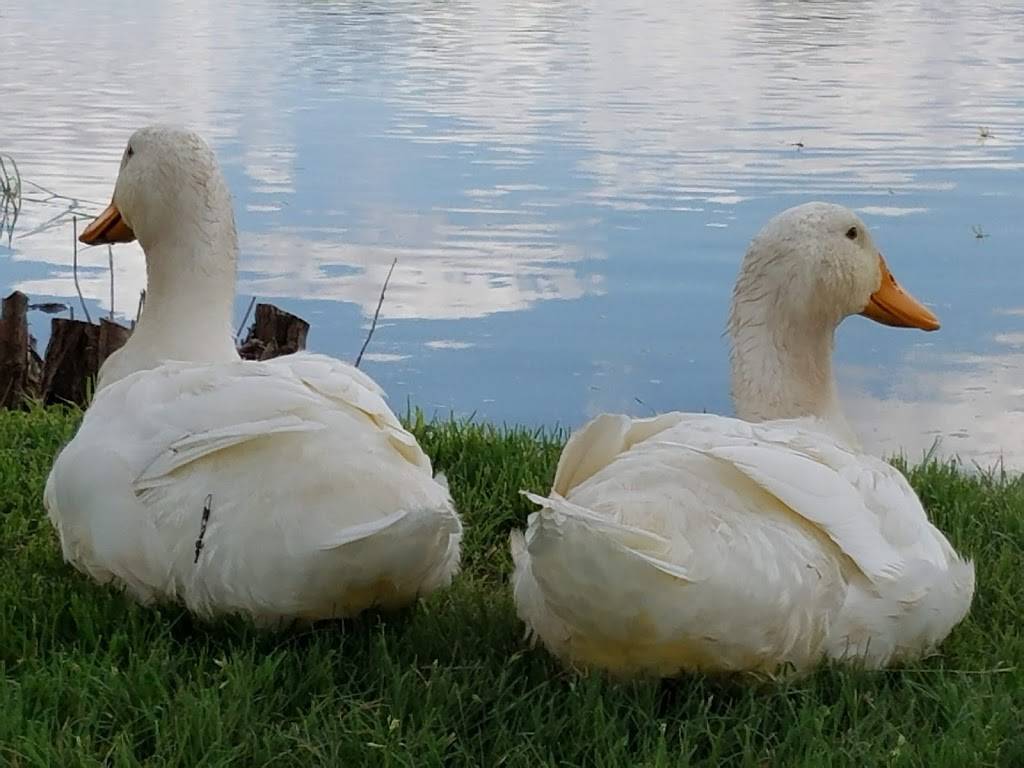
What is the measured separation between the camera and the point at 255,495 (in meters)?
3.48

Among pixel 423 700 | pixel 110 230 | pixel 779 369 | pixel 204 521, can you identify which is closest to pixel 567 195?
pixel 110 230

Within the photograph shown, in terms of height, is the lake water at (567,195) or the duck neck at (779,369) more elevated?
the duck neck at (779,369)

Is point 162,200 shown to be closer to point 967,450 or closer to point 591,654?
point 591,654

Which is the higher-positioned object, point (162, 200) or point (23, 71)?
point (162, 200)

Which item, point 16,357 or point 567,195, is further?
point 567,195

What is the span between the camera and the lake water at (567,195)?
305 inches

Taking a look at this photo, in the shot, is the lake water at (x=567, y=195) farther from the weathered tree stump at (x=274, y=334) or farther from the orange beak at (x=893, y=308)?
the orange beak at (x=893, y=308)

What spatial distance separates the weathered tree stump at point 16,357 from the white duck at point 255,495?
2.72 m

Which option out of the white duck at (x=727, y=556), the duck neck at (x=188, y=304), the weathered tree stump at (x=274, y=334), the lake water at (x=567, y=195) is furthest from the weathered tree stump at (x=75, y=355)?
the white duck at (x=727, y=556)

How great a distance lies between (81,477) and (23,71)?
543 inches

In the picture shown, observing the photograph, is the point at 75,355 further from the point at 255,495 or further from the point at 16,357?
the point at 255,495

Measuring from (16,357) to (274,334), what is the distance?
114 cm

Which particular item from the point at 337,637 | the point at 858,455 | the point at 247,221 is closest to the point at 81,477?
the point at 337,637

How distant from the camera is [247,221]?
1001 cm
